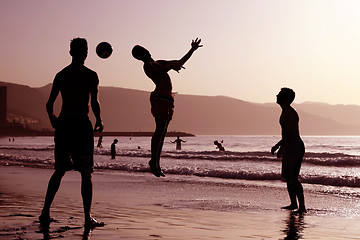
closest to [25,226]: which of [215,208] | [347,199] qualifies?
[215,208]

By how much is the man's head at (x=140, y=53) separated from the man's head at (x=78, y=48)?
1.86 metres

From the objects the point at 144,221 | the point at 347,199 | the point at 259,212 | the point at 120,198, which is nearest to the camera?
the point at 144,221

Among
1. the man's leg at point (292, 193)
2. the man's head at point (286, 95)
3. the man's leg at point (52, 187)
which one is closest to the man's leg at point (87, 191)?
the man's leg at point (52, 187)

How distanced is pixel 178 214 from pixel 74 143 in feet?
10.6

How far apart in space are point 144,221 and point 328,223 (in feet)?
10.7

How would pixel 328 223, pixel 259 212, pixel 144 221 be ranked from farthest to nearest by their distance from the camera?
pixel 259 212 → pixel 328 223 → pixel 144 221

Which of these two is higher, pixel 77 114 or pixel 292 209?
pixel 77 114

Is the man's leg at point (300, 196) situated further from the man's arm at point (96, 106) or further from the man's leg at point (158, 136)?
the man's leg at point (158, 136)

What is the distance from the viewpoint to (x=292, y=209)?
11656mm

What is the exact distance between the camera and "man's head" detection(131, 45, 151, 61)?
5.90 meters

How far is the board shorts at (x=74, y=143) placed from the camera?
7.45 meters

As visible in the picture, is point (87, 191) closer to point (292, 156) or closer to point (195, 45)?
point (195, 45)

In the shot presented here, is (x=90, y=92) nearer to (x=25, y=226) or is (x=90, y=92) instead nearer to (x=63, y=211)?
(x=25, y=226)

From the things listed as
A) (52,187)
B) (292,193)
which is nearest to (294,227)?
(292,193)
